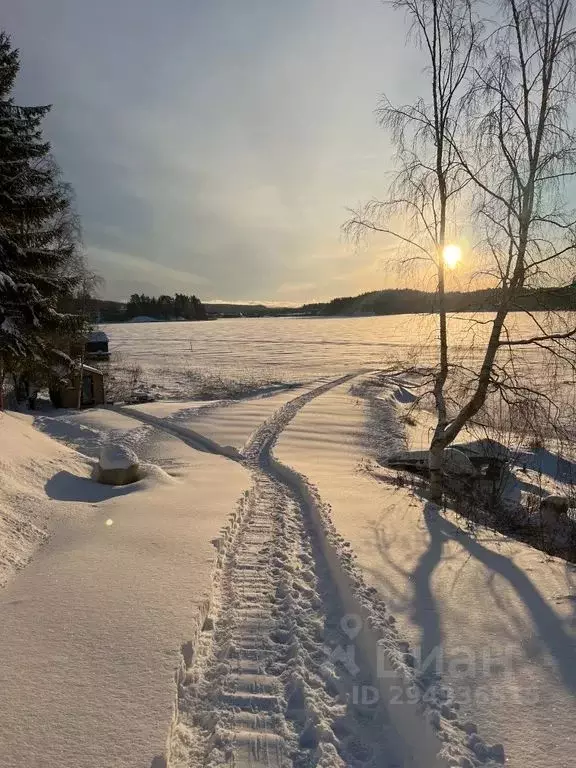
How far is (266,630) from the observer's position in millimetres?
4109

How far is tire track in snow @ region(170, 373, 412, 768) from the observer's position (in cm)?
290

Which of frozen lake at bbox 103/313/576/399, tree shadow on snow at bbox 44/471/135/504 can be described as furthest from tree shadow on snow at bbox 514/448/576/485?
tree shadow on snow at bbox 44/471/135/504

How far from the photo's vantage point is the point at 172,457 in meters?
11.5

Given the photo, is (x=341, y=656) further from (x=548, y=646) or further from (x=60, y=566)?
(x=60, y=566)

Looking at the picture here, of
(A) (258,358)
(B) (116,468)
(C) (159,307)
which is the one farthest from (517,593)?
(C) (159,307)

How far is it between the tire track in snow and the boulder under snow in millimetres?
3210

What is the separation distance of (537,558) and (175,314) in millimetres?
130996

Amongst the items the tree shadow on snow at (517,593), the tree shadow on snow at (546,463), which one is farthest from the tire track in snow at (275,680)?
the tree shadow on snow at (546,463)

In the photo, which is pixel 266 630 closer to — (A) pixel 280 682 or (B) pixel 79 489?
(A) pixel 280 682

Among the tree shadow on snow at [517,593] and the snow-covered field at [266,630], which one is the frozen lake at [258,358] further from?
the snow-covered field at [266,630]

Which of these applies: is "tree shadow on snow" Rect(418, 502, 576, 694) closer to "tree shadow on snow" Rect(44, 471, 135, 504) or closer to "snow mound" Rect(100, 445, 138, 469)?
"tree shadow on snow" Rect(44, 471, 135, 504)

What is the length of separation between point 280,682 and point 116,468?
5.60 metres

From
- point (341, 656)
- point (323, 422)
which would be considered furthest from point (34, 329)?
point (341, 656)

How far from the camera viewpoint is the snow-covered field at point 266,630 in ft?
9.51
